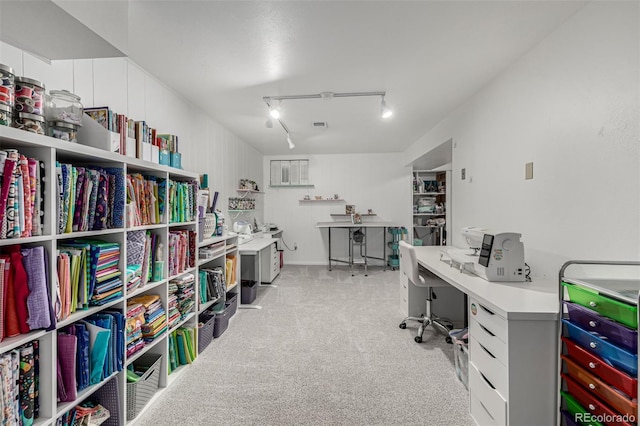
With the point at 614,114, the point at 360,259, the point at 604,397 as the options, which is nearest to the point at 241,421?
the point at 604,397

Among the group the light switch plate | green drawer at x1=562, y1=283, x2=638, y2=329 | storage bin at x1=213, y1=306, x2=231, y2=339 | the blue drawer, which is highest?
the light switch plate

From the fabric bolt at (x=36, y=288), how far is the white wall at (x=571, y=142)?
2.58 m

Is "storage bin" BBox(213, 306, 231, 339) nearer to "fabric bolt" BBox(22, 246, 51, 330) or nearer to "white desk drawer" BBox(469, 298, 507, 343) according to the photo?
"fabric bolt" BBox(22, 246, 51, 330)

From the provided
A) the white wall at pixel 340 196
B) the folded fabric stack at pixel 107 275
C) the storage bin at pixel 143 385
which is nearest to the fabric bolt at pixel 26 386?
the folded fabric stack at pixel 107 275

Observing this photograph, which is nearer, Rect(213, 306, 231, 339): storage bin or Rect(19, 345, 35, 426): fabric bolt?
Rect(19, 345, 35, 426): fabric bolt

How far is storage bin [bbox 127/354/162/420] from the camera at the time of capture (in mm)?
1612

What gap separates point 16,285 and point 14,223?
23 cm

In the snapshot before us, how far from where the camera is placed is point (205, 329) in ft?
8.03

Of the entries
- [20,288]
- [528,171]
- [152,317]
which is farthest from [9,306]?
[528,171]

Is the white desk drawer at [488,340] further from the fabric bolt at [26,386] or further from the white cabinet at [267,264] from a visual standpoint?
the white cabinet at [267,264]

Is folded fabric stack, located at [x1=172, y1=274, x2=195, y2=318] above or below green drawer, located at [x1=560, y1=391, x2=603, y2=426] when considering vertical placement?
above

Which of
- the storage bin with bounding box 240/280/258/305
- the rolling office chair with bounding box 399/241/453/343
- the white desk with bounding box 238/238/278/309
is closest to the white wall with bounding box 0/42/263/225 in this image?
the white desk with bounding box 238/238/278/309

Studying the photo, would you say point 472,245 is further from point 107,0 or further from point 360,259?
point 360,259

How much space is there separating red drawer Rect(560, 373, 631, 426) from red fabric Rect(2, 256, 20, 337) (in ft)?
7.18
